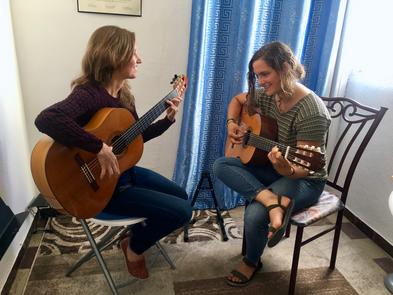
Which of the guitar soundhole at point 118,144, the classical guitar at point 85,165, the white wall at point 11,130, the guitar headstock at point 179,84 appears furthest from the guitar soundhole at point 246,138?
the white wall at point 11,130

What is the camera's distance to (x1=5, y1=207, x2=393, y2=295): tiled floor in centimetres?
157

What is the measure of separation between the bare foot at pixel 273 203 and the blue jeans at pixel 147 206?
0.33 metres

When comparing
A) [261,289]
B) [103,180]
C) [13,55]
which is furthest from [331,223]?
[13,55]

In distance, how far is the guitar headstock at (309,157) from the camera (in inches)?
47.3

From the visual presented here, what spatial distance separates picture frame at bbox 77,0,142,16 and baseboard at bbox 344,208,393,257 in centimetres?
190

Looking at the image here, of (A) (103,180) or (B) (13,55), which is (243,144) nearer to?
(A) (103,180)

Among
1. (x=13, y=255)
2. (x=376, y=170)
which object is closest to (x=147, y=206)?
(x=13, y=255)

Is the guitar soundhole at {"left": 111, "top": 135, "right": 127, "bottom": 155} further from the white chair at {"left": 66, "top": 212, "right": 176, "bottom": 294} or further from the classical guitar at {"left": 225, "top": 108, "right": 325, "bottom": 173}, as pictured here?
the classical guitar at {"left": 225, "top": 108, "right": 325, "bottom": 173}

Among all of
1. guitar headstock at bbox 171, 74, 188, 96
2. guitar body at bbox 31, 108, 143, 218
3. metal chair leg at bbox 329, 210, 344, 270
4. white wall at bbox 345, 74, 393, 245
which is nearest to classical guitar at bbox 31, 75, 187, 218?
guitar body at bbox 31, 108, 143, 218

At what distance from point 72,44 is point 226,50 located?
904 mm

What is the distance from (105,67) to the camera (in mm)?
1265

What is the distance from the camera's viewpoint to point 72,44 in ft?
5.97

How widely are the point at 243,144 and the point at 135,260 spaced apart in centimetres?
80

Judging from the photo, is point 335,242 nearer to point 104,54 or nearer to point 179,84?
point 179,84
